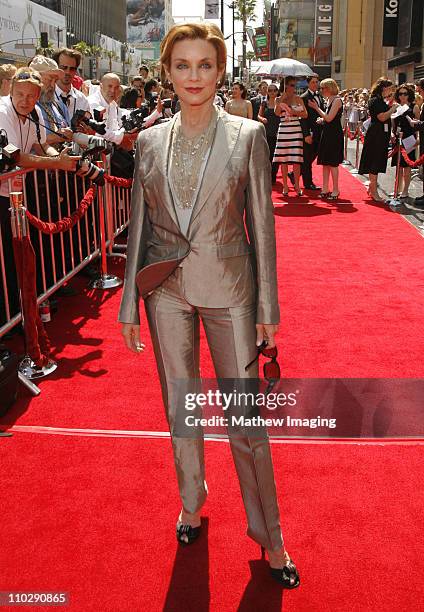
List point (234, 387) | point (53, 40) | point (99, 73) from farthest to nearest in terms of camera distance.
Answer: point (99, 73) < point (53, 40) < point (234, 387)

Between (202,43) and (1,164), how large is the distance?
262 cm

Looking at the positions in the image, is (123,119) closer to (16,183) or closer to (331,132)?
(16,183)

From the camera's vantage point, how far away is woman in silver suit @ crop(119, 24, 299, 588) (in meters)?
2.24

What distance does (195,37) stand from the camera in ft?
7.18

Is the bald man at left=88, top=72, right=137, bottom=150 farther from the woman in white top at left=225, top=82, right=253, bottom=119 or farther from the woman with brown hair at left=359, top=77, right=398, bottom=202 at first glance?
the woman with brown hair at left=359, top=77, right=398, bottom=202

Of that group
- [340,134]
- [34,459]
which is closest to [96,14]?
[340,134]

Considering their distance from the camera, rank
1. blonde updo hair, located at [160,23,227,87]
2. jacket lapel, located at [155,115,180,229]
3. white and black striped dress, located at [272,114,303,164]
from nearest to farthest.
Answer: blonde updo hair, located at [160,23,227,87] → jacket lapel, located at [155,115,180,229] → white and black striped dress, located at [272,114,303,164]

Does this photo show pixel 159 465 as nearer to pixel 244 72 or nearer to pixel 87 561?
pixel 87 561

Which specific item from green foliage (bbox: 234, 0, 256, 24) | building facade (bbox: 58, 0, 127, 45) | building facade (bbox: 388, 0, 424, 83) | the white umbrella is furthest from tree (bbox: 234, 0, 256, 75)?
the white umbrella

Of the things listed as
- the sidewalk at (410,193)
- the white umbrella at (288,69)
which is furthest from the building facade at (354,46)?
the white umbrella at (288,69)

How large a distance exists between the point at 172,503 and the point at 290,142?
912cm

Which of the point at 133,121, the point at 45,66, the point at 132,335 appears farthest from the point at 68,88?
the point at 132,335

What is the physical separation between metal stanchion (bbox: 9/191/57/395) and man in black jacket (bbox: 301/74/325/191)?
8.47m

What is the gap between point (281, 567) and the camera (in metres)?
2.54
